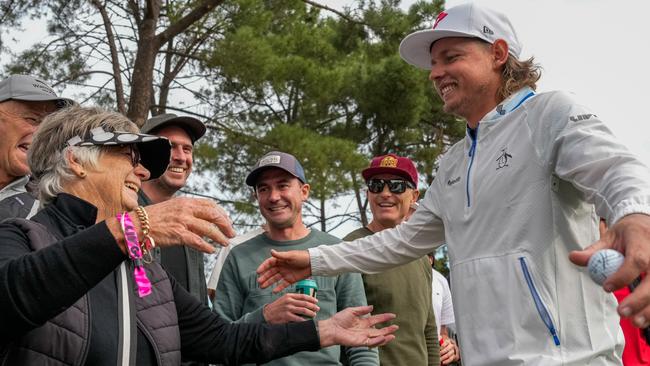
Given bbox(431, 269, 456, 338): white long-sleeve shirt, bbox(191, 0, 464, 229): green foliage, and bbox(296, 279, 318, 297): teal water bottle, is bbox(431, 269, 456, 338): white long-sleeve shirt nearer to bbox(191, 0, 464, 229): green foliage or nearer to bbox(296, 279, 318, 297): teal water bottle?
bbox(296, 279, 318, 297): teal water bottle

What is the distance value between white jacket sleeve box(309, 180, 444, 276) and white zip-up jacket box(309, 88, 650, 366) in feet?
1.54

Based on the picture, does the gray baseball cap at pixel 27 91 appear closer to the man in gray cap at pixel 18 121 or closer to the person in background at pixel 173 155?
the man in gray cap at pixel 18 121

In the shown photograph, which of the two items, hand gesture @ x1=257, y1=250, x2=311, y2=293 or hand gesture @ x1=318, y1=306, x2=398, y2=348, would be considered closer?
hand gesture @ x1=318, y1=306, x2=398, y2=348

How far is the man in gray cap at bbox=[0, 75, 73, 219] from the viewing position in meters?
4.50

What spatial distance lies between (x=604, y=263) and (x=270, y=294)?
2.93m

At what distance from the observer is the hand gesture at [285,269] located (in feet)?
12.7

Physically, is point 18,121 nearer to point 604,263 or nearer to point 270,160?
point 270,160

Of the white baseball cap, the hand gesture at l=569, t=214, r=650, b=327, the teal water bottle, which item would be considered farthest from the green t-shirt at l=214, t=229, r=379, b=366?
the hand gesture at l=569, t=214, r=650, b=327

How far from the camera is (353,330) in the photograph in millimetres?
3734

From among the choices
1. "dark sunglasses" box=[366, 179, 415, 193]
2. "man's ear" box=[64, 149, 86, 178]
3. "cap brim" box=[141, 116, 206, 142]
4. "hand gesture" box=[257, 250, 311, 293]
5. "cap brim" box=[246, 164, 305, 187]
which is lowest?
"hand gesture" box=[257, 250, 311, 293]

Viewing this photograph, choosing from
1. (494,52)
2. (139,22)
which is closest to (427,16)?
(139,22)

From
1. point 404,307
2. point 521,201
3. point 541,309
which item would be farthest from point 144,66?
point 541,309

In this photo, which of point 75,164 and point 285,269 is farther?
point 285,269

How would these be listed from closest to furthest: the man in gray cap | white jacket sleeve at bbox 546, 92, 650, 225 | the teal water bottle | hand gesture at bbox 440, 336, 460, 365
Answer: white jacket sleeve at bbox 546, 92, 650, 225 < the teal water bottle < the man in gray cap < hand gesture at bbox 440, 336, 460, 365
